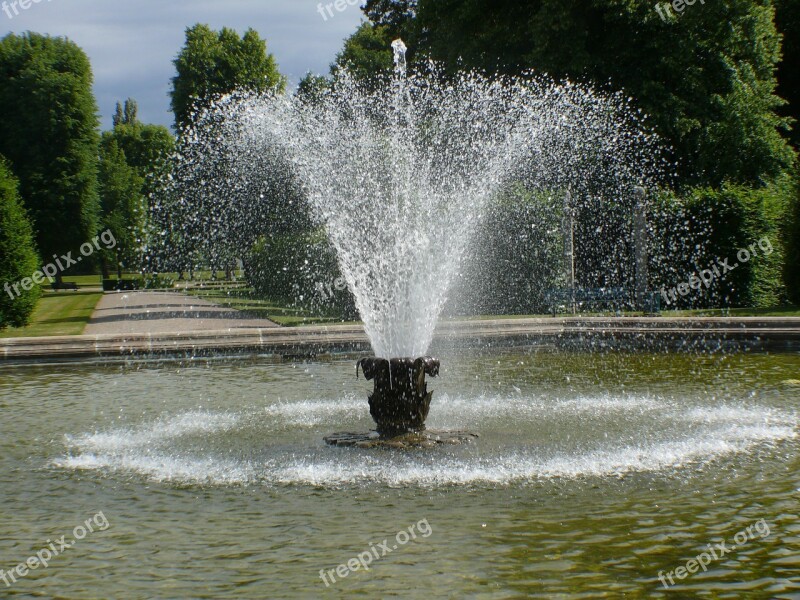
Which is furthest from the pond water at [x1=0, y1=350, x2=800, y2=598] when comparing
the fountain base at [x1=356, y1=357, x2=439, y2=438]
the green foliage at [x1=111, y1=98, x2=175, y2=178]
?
the green foliage at [x1=111, y1=98, x2=175, y2=178]

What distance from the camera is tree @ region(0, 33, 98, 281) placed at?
5416cm

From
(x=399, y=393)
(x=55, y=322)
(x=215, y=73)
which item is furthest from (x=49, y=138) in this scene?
(x=399, y=393)

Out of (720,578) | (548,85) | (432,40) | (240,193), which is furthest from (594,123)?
(720,578)

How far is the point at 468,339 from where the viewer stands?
16.7m

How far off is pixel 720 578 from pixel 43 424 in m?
7.59

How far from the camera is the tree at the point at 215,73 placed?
46.4 metres

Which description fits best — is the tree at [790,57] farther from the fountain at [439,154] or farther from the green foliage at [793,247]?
the green foliage at [793,247]

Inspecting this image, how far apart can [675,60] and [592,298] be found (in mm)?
9734

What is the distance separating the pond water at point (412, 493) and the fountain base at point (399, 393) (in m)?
0.60

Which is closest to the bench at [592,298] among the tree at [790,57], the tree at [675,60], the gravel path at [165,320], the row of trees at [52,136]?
the gravel path at [165,320]

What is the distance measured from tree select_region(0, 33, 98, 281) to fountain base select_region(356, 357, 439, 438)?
48191 millimetres

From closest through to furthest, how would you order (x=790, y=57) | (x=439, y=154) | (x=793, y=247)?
(x=793, y=247)
(x=439, y=154)
(x=790, y=57)

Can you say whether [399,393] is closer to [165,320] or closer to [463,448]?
[463,448]

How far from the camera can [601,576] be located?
5.26 metres
